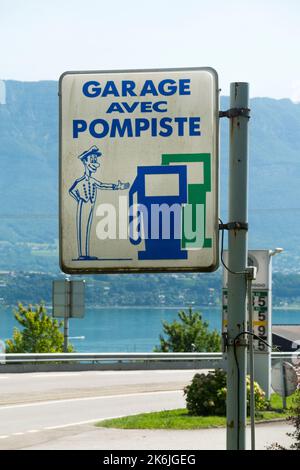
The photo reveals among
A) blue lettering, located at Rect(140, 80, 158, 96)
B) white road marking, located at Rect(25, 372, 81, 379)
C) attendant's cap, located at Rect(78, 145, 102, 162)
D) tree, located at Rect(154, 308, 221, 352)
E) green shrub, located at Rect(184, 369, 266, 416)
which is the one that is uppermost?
blue lettering, located at Rect(140, 80, 158, 96)

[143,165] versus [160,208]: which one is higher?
[143,165]

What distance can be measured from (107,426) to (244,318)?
1878 cm

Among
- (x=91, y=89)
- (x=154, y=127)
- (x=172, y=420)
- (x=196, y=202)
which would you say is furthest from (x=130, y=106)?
(x=172, y=420)

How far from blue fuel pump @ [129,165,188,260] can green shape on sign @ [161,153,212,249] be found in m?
0.04

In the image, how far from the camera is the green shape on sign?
681cm

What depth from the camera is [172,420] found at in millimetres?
25594

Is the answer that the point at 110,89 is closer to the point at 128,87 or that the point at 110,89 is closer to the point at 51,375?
the point at 128,87

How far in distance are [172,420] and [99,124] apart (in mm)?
19468

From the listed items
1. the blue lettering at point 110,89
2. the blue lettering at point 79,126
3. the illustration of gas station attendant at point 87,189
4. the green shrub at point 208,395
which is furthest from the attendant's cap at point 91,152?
the green shrub at point 208,395

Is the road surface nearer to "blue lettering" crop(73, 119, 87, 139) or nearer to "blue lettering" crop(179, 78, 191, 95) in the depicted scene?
"blue lettering" crop(73, 119, 87, 139)

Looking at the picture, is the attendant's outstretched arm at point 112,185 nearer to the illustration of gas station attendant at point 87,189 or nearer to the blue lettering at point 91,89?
the illustration of gas station attendant at point 87,189

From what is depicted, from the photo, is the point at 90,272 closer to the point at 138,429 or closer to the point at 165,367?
the point at 138,429

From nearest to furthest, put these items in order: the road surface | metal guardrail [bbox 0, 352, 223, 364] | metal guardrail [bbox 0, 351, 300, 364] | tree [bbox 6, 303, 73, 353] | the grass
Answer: the road surface
the grass
metal guardrail [bbox 0, 351, 300, 364]
metal guardrail [bbox 0, 352, 223, 364]
tree [bbox 6, 303, 73, 353]

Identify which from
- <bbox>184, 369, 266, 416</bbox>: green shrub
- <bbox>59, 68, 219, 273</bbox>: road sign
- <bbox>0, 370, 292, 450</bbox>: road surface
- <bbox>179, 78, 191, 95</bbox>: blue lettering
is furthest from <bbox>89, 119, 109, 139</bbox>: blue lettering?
<bbox>184, 369, 266, 416</bbox>: green shrub
